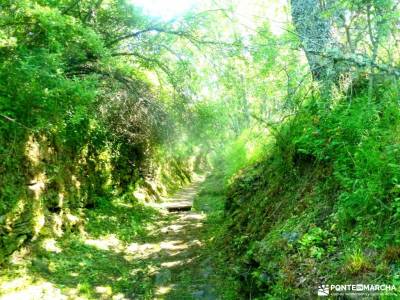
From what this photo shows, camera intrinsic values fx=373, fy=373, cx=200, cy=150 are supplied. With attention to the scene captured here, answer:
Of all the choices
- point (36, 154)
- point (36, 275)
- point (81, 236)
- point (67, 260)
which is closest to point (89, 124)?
point (36, 154)

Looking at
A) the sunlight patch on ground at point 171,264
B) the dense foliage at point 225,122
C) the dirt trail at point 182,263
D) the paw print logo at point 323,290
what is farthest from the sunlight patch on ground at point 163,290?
the paw print logo at point 323,290

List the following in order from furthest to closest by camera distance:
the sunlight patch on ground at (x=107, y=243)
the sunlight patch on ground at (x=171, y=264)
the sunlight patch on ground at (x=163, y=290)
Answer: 1. the sunlight patch on ground at (x=107, y=243)
2. the sunlight patch on ground at (x=171, y=264)
3. the sunlight patch on ground at (x=163, y=290)

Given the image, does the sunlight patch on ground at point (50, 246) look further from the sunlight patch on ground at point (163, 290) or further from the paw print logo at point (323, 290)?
the paw print logo at point (323, 290)

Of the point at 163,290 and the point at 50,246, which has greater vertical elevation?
the point at 50,246

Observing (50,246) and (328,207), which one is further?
(50,246)

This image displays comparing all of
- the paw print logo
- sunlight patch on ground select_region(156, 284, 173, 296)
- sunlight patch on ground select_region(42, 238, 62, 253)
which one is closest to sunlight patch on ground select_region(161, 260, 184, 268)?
sunlight patch on ground select_region(156, 284, 173, 296)

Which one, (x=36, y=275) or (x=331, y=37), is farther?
(x=331, y=37)

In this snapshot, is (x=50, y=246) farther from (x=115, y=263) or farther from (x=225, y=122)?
(x=225, y=122)

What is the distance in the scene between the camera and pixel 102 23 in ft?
26.1

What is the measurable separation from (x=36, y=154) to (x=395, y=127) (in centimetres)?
590

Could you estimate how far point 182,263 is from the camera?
683 centimetres

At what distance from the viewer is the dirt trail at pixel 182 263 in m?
5.61

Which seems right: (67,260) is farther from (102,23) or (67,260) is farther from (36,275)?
(102,23)

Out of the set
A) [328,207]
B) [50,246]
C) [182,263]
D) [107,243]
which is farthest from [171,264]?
[328,207]
